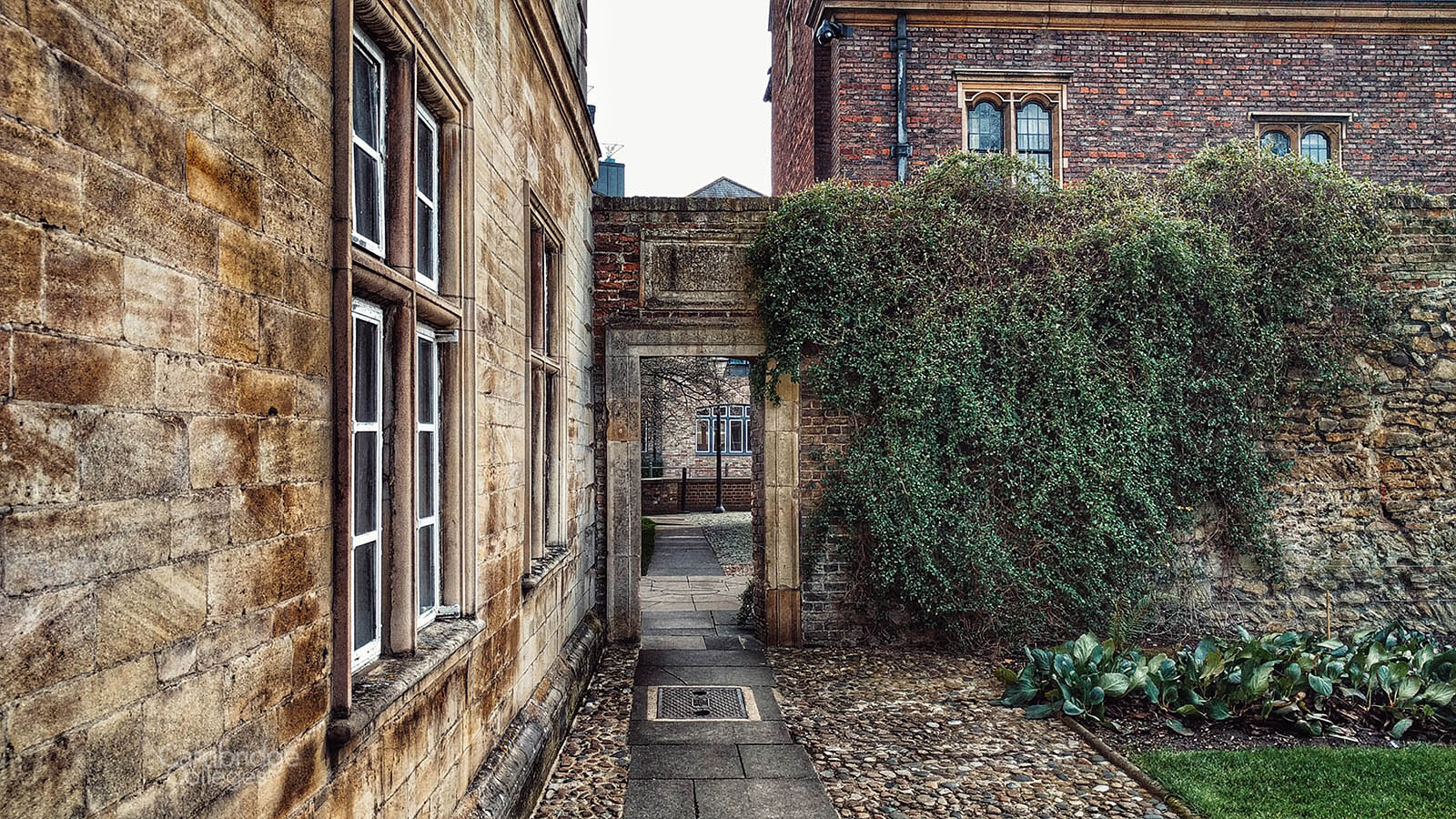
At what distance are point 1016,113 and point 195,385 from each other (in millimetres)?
12520

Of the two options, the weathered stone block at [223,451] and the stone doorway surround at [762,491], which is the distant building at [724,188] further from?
the weathered stone block at [223,451]

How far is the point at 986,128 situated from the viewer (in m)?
12.4

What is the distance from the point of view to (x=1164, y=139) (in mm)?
12344

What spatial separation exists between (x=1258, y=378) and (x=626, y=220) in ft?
20.0

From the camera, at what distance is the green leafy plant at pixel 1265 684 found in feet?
19.0

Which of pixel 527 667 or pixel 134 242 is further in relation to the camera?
pixel 527 667

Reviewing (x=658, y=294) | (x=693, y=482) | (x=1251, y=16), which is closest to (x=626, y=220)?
(x=658, y=294)

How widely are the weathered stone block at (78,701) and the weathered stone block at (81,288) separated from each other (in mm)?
573

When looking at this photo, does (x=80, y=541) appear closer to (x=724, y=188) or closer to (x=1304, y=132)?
(x=1304, y=132)

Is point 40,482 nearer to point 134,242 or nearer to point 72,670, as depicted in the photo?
point 72,670

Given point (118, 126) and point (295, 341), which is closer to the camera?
point (118, 126)

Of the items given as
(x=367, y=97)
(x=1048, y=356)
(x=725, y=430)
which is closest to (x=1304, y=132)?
(x=1048, y=356)

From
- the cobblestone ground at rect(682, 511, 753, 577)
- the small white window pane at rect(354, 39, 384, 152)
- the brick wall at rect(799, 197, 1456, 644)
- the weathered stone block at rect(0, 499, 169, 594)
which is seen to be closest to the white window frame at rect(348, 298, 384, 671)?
the small white window pane at rect(354, 39, 384, 152)

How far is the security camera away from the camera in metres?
11.8
